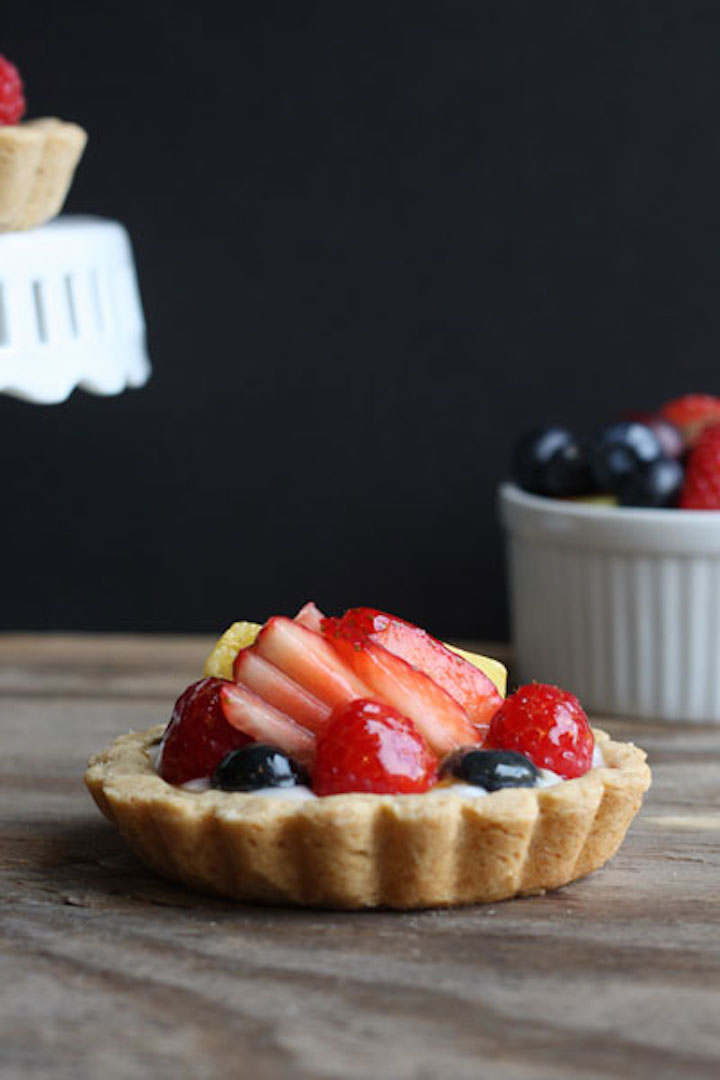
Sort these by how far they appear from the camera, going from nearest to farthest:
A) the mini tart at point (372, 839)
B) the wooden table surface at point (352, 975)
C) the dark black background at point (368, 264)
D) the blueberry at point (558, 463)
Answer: the wooden table surface at point (352, 975), the mini tart at point (372, 839), the blueberry at point (558, 463), the dark black background at point (368, 264)

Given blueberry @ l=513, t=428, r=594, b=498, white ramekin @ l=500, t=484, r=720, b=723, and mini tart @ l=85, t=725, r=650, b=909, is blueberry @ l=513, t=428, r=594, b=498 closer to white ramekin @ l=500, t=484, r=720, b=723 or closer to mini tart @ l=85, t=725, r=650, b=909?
white ramekin @ l=500, t=484, r=720, b=723

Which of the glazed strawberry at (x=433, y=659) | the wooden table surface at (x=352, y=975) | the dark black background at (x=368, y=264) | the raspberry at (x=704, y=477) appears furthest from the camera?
the dark black background at (x=368, y=264)

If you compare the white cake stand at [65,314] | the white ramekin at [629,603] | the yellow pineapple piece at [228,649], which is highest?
the white cake stand at [65,314]

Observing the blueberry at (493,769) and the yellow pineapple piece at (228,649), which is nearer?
the blueberry at (493,769)

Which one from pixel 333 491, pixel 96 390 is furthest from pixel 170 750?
pixel 333 491

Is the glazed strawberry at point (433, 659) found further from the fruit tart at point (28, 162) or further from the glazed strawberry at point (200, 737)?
the fruit tart at point (28, 162)

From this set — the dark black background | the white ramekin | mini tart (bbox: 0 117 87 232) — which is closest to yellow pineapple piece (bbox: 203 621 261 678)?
mini tart (bbox: 0 117 87 232)

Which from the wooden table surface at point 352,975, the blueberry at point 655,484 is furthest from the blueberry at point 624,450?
the wooden table surface at point 352,975

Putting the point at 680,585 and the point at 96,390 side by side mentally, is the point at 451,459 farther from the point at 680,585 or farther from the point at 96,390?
the point at 96,390
